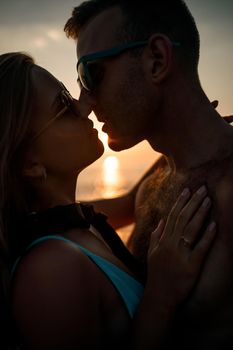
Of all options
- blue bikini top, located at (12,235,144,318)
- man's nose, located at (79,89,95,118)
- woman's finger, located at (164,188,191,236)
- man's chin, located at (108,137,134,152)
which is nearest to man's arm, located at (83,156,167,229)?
man's chin, located at (108,137,134,152)

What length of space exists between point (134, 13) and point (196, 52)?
626 millimetres

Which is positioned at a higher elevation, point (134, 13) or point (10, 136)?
point (134, 13)

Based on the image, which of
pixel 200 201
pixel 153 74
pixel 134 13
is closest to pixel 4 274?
pixel 200 201

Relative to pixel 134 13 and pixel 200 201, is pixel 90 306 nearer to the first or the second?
pixel 200 201

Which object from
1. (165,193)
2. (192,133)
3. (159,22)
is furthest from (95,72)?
(165,193)

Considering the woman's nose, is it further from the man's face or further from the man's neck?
the man's neck

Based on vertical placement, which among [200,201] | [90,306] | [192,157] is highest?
[192,157]

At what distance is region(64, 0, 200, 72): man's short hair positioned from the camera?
2.57 meters

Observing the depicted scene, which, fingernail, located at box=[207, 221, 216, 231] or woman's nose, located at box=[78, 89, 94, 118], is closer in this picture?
fingernail, located at box=[207, 221, 216, 231]

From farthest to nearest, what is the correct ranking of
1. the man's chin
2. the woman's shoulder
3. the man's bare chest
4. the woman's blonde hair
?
the man's chin, the man's bare chest, the woman's blonde hair, the woman's shoulder

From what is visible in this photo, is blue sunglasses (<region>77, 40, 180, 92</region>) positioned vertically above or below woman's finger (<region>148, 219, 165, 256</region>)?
above

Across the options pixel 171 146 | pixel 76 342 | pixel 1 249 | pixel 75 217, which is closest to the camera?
pixel 76 342

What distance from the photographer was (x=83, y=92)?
109 inches

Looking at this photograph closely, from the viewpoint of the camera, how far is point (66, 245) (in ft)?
6.10
